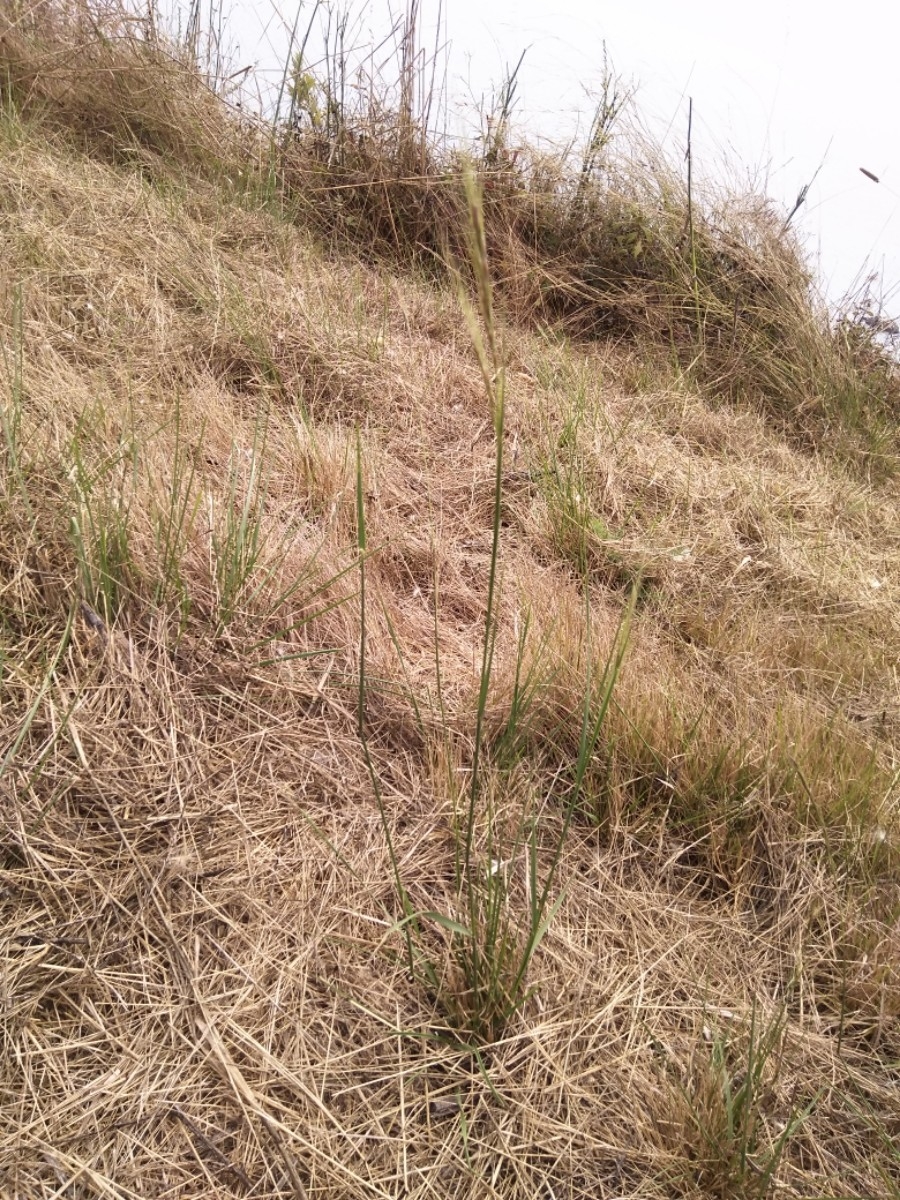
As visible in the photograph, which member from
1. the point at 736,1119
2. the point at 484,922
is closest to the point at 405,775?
the point at 484,922

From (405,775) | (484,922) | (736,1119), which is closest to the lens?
(736,1119)

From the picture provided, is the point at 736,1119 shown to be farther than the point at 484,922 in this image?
No

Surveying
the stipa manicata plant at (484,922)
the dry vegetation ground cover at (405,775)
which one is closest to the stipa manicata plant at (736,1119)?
the dry vegetation ground cover at (405,775)

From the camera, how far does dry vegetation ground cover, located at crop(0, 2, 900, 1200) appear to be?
0.93m

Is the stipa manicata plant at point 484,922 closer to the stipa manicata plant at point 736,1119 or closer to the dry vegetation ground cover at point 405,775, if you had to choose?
the dry vegetation ground cover at point 405,775

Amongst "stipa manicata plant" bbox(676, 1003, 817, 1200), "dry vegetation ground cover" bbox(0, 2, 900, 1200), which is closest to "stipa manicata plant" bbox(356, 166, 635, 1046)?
"dry vegetation ground cover" bbox(0, 2, 900, 1200)

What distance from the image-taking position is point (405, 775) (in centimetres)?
131

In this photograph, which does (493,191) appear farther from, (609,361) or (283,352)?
(283,352)

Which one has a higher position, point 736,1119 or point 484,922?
point 484,922

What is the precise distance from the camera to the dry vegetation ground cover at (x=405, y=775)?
929 mm

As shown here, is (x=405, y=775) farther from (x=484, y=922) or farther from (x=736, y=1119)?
(x=736, y=1119)

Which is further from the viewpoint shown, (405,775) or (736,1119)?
(405,775)

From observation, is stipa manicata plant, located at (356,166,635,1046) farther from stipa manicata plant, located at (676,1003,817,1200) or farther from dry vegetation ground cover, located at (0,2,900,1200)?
stipa manicata plant, located at (676,1003,817,1200)

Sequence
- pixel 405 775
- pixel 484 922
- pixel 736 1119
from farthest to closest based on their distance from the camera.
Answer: pixel 405 775
pixel 484 922
pixel 736 1119
